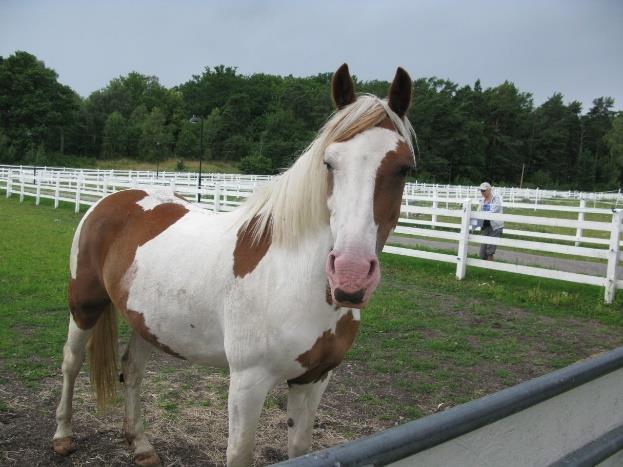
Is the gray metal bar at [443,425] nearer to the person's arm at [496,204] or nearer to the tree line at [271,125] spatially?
the person's arm at [496,204]

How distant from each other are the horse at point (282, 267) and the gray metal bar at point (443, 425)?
2.06ft

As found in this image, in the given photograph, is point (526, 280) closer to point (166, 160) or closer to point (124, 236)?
point (124, 236)

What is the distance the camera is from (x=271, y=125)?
5156 cm

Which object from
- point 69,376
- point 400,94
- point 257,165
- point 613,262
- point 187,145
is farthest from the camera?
point 187,145

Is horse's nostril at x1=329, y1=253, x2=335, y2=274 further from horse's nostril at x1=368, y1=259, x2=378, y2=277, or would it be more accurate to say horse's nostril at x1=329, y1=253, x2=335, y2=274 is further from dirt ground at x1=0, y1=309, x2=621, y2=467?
dirt ground at x1=0, y1=309, x2=621, y2=467

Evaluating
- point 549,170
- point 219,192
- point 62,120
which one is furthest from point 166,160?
point 549,170

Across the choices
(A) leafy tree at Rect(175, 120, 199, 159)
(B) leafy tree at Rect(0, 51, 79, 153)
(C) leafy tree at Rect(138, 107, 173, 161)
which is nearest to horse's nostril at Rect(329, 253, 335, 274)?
(C) leafy tree at Rect(138, 107, 173, 161)

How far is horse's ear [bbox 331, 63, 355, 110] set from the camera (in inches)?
81.0

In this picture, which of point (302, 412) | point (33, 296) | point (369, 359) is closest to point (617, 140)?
point (369, 359)

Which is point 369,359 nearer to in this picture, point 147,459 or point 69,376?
point 147,459

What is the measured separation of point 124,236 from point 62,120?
58.2 metres

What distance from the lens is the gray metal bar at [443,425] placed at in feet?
2.51

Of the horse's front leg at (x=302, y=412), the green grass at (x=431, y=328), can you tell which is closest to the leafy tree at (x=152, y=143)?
the green grass at (x=431, y=328)

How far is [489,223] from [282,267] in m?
8.02
